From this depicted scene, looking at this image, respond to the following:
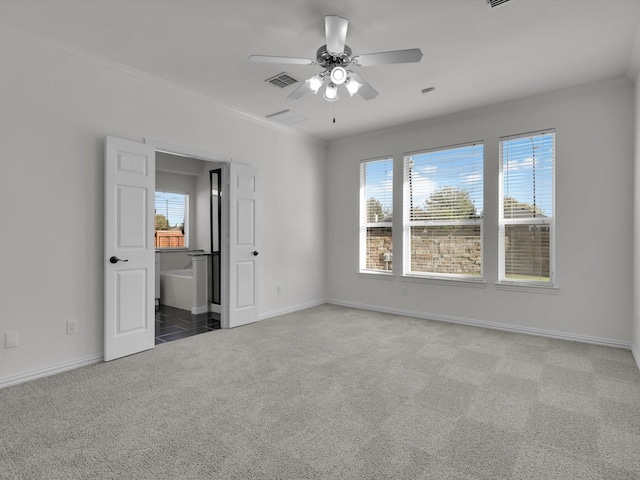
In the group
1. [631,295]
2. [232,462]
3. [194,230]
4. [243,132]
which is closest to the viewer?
[232,462]

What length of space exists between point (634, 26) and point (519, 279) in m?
2.70

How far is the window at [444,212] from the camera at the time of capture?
4.74m

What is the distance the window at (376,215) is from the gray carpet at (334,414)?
205 cm

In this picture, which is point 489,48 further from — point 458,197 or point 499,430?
point 499,430

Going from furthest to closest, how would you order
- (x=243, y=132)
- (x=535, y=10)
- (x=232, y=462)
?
(x=243, y=132) → (x=535, y=10) → (x=232, y=462)

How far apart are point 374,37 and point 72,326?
11.9 feet

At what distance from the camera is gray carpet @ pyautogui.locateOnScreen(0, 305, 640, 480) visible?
5.98ft

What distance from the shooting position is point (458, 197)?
16.0 feet

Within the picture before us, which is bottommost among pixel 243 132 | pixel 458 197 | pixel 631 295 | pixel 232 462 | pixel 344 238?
pixel 232 462

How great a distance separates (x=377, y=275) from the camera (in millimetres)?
5594

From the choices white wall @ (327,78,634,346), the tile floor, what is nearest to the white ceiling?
white wall @ (327,78,634,346)

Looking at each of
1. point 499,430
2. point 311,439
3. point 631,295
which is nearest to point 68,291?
point 311,439

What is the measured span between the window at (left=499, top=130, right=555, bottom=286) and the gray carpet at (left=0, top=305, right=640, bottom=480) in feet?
3.15

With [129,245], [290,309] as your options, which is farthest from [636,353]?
[129,245]
